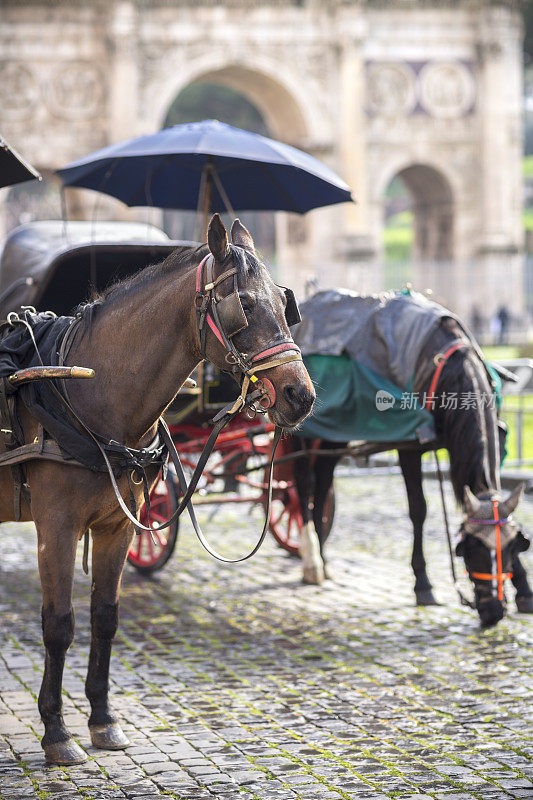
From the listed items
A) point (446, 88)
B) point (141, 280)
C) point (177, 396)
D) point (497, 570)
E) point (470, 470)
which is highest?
point (446, 88)

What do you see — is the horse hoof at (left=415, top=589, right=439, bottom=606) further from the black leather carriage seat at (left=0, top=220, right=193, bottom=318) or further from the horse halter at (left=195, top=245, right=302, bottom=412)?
the horse halter at (left=195, top=245, right=302, bottom=412)

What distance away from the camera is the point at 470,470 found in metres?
6.72

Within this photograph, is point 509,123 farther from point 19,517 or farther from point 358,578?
point 19,517

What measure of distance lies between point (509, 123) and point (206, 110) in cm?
2179

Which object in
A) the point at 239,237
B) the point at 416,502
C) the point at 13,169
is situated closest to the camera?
the point at 239,237

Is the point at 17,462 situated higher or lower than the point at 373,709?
higher

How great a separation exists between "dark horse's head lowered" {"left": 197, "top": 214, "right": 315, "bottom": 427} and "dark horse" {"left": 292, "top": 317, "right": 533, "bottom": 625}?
8.30 ft

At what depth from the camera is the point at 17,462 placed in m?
4.79

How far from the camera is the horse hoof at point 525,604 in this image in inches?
287

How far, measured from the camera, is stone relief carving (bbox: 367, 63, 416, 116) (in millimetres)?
33625

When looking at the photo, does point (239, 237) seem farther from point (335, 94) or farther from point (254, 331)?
point (335, 94)

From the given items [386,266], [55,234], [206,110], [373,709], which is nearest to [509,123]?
[386,266]

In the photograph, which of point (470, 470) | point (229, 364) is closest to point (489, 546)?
point (470, 470)

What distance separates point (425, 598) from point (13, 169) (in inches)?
145
